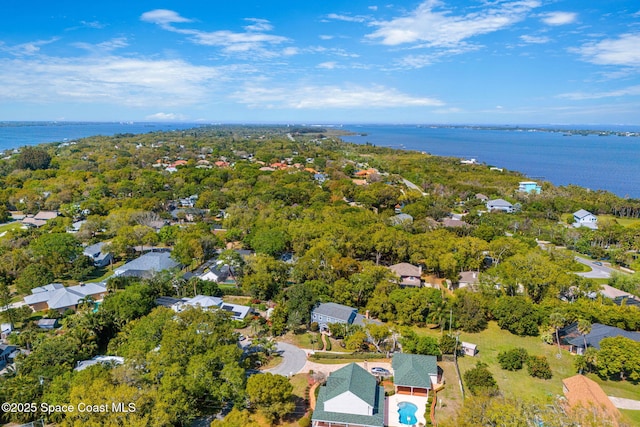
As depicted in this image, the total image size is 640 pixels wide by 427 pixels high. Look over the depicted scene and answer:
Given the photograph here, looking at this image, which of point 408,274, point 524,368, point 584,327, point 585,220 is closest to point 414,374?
point 524,368

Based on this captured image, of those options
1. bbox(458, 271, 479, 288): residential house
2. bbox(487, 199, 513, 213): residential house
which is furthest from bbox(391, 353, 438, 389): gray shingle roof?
bbox(487, 199, 513, 213): residential house

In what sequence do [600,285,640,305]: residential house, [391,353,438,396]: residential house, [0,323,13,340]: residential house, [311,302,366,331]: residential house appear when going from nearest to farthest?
[391,353,438,396]: residential house < [0,323,13,340]: residential house < [311,302,366,331]: residential house < [600,285,640,305]: residential house

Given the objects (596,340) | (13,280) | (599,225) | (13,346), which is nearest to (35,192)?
(13,280)

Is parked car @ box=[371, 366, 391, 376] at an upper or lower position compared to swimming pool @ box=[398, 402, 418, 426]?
upper

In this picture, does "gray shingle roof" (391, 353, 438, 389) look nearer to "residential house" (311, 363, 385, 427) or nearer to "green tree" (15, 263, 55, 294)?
"residential house" (311, 363, 385, 427)

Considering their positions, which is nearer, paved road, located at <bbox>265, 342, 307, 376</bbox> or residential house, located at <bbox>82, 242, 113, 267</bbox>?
paved road, located at <bbox>265, 342, 307, 376</bbox>

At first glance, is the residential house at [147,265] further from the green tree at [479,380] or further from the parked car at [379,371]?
the green tree at [479,380]
